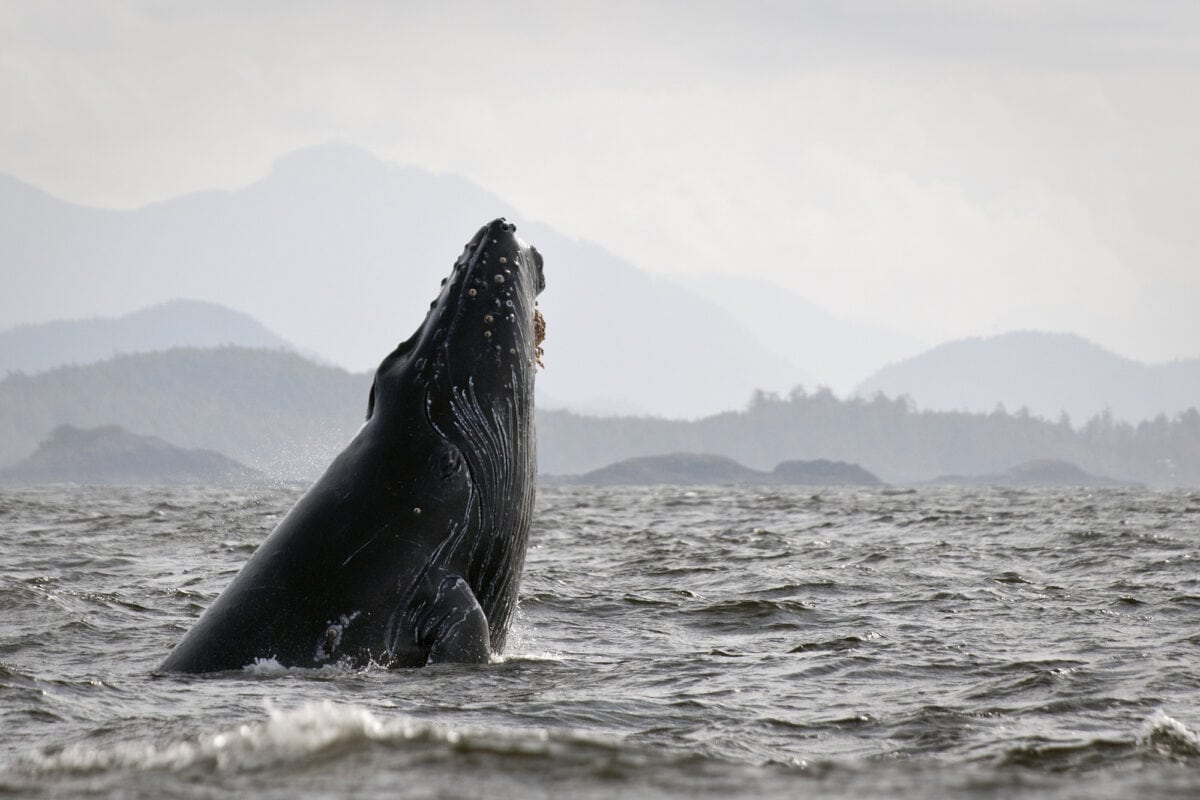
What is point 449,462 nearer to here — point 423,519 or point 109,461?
point 423,519

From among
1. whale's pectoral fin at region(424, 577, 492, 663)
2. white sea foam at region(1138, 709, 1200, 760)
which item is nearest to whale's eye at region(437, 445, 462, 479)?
whale's pectoral fin at region(424, 577, 492, 663)

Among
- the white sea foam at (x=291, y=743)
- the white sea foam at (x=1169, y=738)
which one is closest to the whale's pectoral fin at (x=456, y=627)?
the white sea foam at (x=291, y=743)

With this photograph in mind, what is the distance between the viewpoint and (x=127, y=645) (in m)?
8.91

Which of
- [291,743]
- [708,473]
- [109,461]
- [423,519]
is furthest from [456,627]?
[109,461]

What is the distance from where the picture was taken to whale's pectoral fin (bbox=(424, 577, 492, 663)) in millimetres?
6844

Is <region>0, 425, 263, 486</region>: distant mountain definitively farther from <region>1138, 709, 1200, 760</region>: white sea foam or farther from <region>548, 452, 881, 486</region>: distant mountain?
<region>1138, 709, 1200, 760</region>: white sea foam

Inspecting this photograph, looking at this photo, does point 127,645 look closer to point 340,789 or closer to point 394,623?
point 394,623

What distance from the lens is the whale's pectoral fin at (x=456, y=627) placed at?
6.84 m

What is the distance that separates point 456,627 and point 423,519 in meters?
0.57

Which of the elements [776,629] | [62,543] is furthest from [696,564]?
[62,543]

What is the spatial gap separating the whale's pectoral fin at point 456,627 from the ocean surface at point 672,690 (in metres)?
0.11

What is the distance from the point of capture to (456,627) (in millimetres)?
6871

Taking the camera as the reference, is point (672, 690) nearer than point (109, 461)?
Yes

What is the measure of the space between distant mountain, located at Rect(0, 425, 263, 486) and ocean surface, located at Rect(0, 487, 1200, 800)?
160 m
